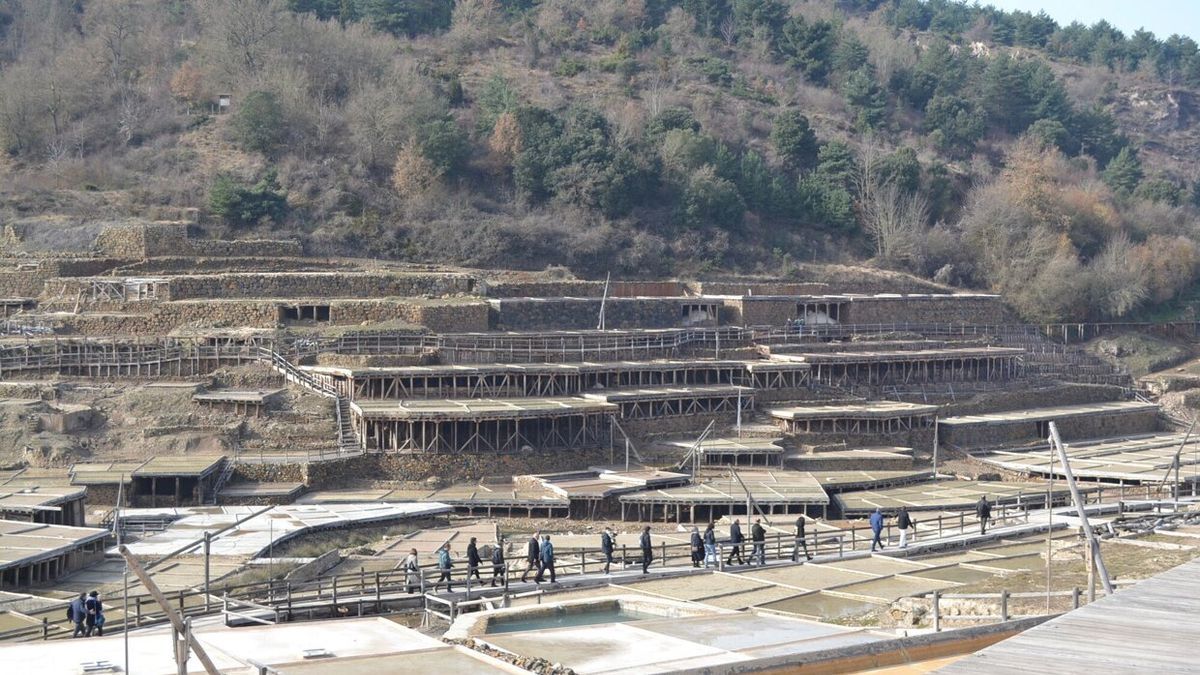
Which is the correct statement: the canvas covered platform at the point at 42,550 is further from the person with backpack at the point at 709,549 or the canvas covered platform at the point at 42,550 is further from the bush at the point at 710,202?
the bush at the point at 710,202

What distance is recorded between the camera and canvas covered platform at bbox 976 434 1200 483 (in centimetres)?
4534

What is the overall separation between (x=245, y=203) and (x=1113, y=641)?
4800cm

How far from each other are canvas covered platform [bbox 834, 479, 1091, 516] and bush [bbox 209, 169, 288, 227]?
2788 centimetres

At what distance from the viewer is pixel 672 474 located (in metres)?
43.3

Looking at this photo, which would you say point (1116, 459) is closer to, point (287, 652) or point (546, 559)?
point (546, 559)

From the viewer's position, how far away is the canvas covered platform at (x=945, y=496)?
4003cm

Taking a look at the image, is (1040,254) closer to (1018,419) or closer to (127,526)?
(1018,419)

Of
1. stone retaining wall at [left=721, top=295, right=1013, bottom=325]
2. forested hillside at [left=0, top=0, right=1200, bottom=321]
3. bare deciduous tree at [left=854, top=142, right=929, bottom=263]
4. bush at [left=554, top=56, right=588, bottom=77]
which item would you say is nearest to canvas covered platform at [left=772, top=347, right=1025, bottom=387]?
stone retaining wall at [left=721, top=295, right=1013, bottom=325]

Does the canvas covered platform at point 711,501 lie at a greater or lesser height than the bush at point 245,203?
lesser

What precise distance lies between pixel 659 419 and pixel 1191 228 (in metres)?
48.9

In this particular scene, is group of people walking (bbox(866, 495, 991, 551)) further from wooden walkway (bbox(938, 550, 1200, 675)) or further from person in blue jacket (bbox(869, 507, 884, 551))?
wooden walkway (bbox(938, 550, 1200, 675))

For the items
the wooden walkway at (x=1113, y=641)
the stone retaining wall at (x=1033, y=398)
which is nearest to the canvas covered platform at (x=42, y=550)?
the wooden walkway at (x=1113, y=641)

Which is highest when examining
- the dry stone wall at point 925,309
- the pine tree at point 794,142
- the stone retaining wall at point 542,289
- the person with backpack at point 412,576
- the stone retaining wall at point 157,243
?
the pine tree at point 794,142

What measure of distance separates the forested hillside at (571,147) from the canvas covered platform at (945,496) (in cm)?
2379
